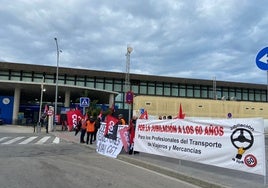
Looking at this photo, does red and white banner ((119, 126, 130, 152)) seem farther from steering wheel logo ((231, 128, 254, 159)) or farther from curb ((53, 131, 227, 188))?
steering wheel logo ((231, 128, 254, 159))

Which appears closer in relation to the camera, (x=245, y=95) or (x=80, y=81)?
(x=80, y=81)

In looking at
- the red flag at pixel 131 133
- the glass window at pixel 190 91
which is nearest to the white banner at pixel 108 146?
the red flag at pixel 131 133

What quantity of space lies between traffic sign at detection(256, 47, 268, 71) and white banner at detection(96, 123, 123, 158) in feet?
24.9

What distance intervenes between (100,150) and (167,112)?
133 feet

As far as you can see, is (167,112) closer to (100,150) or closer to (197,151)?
(100,150)

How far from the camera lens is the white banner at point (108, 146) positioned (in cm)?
1439

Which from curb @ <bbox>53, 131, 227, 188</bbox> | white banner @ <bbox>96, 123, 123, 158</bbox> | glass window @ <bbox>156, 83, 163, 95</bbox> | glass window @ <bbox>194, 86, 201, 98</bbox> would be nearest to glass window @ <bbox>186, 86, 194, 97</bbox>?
glass window @ <bbox>194, 86, 201, 98</bbox>

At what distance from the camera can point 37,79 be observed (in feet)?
207

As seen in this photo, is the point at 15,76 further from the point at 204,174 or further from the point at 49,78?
the point at 204,174

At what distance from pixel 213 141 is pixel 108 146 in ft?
21.8

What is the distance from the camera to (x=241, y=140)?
337 inches

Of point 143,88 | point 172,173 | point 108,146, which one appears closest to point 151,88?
point 143,88

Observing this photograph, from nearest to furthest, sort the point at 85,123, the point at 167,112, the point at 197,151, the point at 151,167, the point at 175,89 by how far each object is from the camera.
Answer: the point at 197,151, the point at 151,167, the point at 85,123, the point at 167,112, the point at 175,89

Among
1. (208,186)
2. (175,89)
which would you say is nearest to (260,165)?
(208,186)
